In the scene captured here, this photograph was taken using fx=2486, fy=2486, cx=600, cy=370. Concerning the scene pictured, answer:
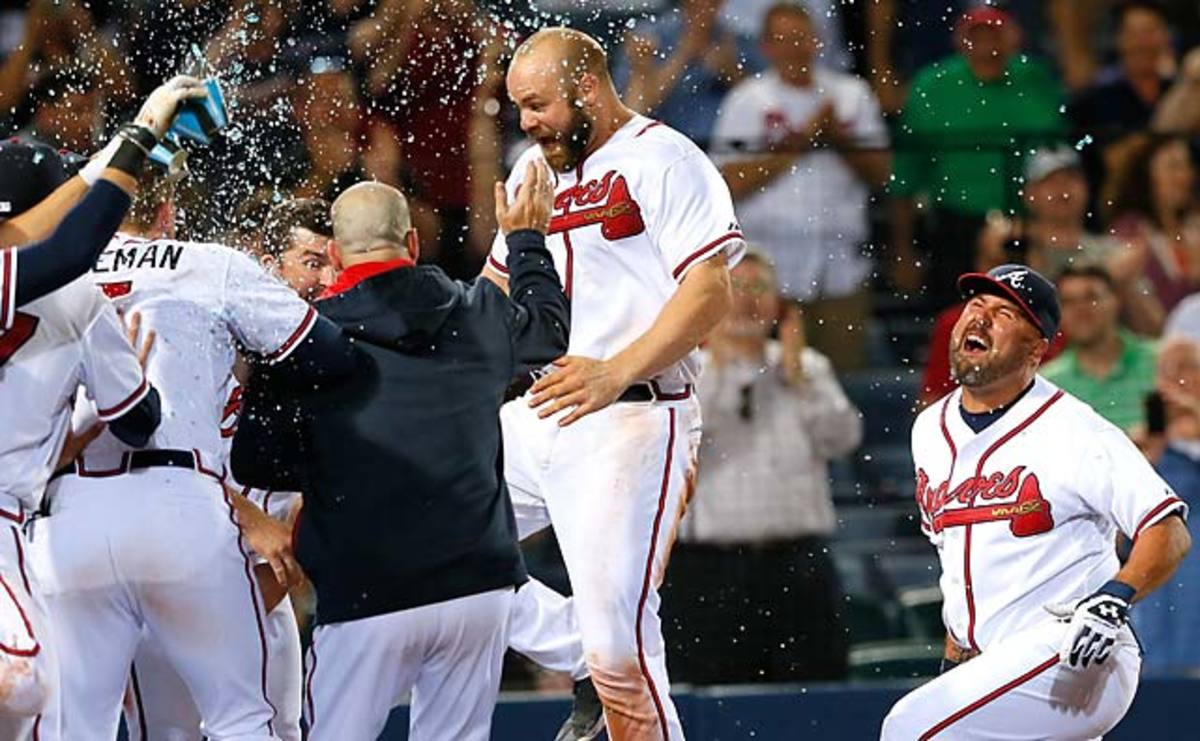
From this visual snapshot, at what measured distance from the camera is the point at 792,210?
34.3ft

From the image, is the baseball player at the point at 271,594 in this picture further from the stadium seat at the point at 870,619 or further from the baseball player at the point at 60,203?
the stadium seat at the point at 870,619

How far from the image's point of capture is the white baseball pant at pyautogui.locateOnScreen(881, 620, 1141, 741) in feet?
23.0

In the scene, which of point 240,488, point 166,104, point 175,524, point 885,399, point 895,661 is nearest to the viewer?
point 166,104

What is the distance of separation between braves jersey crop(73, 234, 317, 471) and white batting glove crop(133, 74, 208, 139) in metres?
0.58

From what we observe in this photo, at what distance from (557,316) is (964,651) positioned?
1.60 m

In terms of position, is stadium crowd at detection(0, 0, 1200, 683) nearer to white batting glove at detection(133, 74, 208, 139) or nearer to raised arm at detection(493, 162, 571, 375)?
raised arm at detection(493, 162, 571, 375)

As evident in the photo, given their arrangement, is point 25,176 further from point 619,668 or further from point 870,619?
point 870,619

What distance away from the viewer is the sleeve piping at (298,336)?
683 cm

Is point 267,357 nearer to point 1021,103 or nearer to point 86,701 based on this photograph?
point 86,701

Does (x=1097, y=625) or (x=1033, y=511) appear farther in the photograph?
(x=1033, y=511)

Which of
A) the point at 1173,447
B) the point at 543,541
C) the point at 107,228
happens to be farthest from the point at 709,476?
the point at 107,228

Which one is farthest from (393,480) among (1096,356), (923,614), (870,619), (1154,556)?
(1096,356)

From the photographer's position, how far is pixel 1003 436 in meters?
7.38

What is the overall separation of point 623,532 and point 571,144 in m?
1.20
